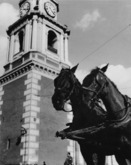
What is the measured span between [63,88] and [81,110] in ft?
2.81

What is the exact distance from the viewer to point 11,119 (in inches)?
776

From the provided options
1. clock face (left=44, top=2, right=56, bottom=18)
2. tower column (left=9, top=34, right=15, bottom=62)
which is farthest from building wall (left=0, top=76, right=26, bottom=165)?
clock face (left=44, top=2, right=56, bottom=18)

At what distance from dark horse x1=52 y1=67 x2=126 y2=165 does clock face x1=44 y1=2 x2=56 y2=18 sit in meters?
19.9

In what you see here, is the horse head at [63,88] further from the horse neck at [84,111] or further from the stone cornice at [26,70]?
the stone cornice at [26,70]

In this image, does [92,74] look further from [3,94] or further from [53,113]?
[3,94]

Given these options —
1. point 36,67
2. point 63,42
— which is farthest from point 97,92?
point 63,42

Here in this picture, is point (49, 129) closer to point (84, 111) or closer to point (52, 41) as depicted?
point (52, 41)

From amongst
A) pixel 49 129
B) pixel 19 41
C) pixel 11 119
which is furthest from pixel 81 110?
pixel 19 41

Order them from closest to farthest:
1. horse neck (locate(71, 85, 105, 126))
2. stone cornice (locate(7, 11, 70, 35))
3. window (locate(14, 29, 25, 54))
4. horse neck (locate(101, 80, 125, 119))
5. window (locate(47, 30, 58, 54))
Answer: horse neck (locate(101, 80, 125, 119))
horse neck (locate(71, 85, 105, 126))
stone cornice (locate(7, 11, 70, 35))
window (locate(47, 30, 58, 54))
window (locate(14, 29, 25, 54))

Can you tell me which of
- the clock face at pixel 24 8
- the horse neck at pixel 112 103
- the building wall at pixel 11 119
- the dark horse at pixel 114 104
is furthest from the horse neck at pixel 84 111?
the clock face at pixel 24 8

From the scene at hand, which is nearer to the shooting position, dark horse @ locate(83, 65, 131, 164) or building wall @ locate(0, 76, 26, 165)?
dark horse @ locate(83, 65, 131, 164)

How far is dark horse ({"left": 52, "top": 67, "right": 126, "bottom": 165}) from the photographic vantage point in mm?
4855

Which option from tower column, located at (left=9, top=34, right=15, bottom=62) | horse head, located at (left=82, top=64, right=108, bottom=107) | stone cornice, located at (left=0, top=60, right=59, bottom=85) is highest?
tower column, located at (left=9, top=34, right=15, bottom=62)

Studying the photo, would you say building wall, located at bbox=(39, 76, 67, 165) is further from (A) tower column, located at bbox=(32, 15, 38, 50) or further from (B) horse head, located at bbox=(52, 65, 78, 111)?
(B) horse head, located at bbox=(52, 65, 78, 111)
